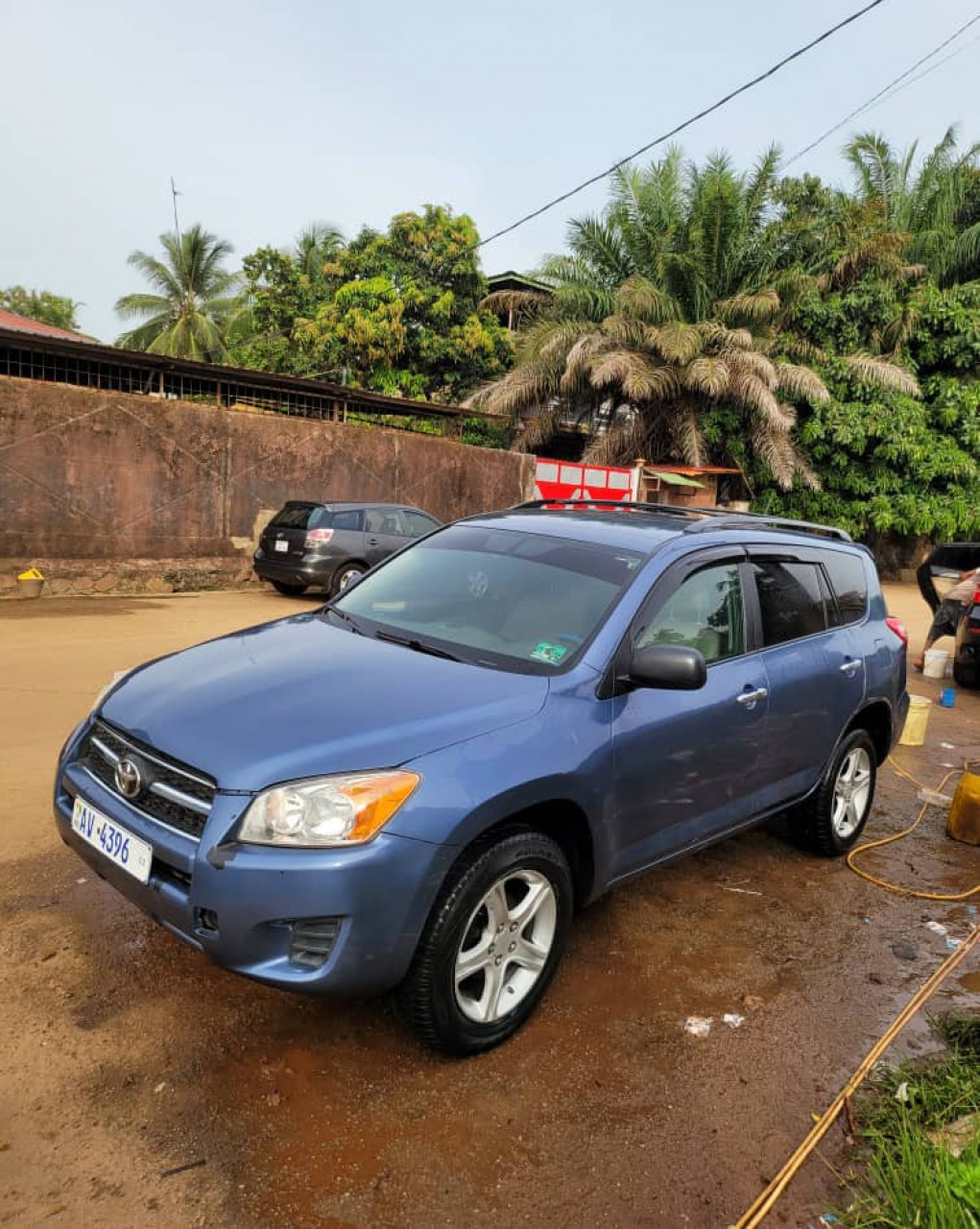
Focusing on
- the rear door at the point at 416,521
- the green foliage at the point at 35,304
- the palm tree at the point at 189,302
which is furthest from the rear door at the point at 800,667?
the green foliage at the point at 35,304

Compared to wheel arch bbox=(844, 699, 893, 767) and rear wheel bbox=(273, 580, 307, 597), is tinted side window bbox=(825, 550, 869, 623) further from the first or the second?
rear wheel bbox=(273, 580, 307, 597)

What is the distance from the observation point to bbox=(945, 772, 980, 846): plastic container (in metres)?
4.79

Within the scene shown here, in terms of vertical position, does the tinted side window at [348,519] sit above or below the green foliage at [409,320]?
below

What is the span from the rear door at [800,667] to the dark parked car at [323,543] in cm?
781

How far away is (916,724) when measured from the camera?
6719 millimetres

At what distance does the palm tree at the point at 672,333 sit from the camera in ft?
58.1

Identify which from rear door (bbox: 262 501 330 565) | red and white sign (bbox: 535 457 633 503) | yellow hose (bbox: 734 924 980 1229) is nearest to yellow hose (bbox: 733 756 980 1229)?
yellow hose (bbox: 734 924 980 1229)

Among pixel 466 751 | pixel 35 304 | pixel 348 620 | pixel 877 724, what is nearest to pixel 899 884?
pixel 877 724

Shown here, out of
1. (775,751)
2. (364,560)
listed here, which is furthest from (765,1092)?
(364,560)

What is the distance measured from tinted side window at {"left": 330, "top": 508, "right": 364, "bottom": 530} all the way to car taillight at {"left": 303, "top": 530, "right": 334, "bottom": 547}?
7.4 inches

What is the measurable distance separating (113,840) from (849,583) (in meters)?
3.73

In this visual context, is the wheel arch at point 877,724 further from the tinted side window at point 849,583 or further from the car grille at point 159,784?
the car grille at point 159,784

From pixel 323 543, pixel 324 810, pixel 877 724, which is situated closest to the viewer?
pixel 324 810

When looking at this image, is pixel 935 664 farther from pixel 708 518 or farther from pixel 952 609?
pixel 708 518
